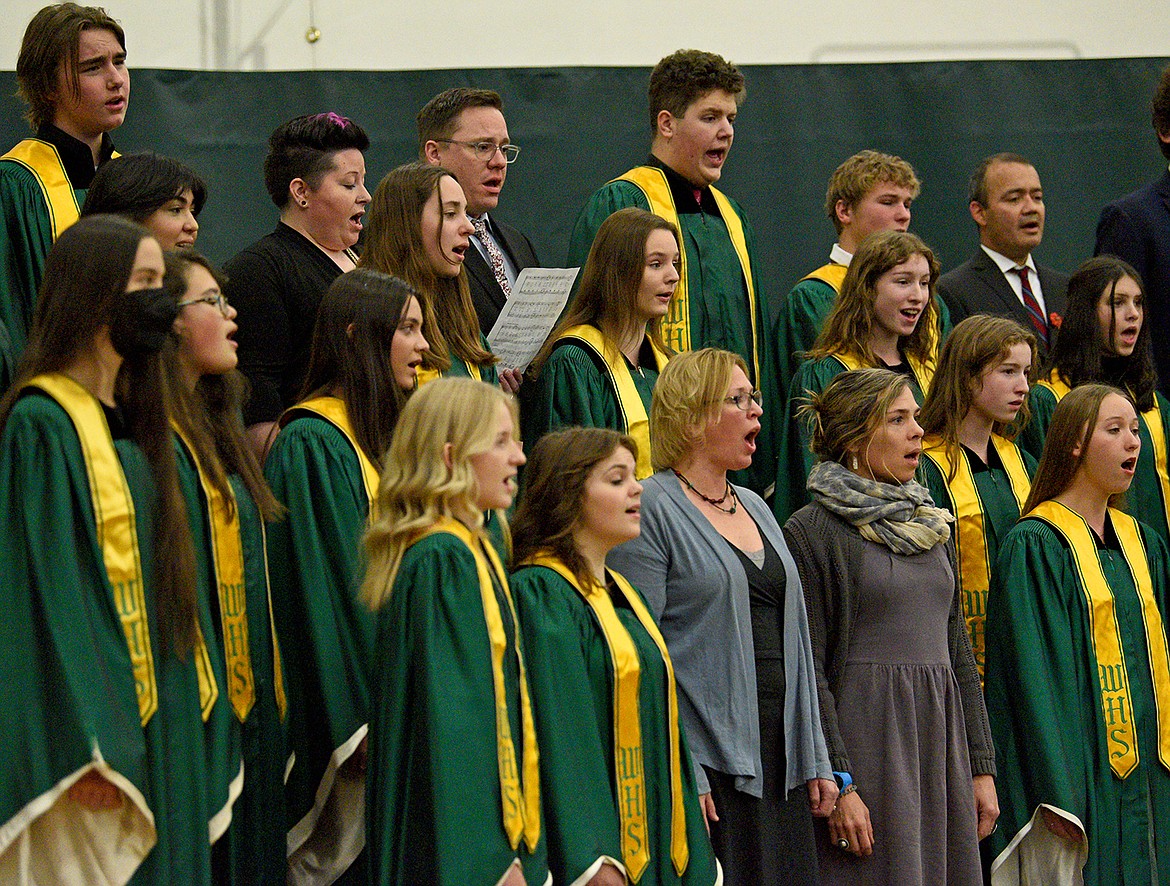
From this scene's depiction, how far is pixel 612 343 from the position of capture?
444 centimetres

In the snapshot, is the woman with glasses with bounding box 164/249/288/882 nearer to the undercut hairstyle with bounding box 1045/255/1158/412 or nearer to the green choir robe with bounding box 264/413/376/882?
the green choir robe with bounding box 264/413/376/882

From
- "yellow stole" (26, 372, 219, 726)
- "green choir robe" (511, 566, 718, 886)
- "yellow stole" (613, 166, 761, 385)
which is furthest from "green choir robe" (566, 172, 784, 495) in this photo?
"yellow stole" (26, 372, 219, 726)

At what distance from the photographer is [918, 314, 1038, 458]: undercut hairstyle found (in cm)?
469

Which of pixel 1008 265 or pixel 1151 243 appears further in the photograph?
pixel 1008 265

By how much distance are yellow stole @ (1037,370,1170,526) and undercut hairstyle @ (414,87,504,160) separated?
1.90m

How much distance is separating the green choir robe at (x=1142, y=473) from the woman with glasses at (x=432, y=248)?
6.07 feet

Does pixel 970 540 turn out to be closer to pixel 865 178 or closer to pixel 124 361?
pixel 865 178

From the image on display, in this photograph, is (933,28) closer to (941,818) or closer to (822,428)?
(822,428)

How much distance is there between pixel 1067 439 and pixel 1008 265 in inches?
58.3

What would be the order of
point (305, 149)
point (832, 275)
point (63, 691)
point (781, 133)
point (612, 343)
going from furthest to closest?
point (781, 133)
point (832, 275)
point (612, 343)
point (305, 149)
point (63, 691)

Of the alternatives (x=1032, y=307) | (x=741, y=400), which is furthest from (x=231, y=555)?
(x=1032, y=307)

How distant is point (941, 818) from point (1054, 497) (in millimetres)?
1026

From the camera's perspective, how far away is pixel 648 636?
11.6 feet

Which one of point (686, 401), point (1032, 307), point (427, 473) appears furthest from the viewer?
point (1032, 307)
